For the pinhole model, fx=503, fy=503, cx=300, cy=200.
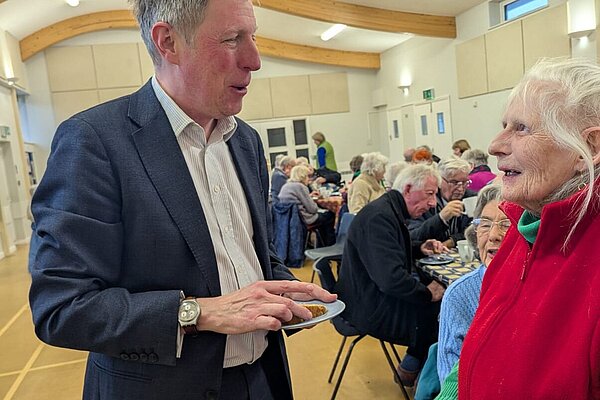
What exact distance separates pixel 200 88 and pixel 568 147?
716 millimetres

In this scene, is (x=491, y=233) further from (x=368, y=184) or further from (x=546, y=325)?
(x=368, y=184)

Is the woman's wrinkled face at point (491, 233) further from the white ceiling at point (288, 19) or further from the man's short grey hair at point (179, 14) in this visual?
the white ceiling at point (288, 19)

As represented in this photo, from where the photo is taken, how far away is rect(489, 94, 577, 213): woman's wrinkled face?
0.97 metres

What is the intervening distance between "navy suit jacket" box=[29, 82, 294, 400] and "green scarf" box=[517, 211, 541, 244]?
618 mm

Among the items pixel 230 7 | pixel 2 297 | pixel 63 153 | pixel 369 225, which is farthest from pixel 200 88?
pixel 2 297

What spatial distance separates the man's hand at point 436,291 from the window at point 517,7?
5487 millimetres

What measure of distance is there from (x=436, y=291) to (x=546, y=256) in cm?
195

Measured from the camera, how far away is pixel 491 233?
2.04 m

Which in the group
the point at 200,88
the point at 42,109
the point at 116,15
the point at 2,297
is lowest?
the point at 2,297

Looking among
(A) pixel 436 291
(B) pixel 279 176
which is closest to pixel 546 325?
(A) pixel 436 291

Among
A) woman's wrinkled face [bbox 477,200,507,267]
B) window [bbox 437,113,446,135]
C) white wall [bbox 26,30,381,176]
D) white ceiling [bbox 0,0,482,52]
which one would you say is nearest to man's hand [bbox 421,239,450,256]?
woman's wrinkled face [bbox 477,200,507,267]

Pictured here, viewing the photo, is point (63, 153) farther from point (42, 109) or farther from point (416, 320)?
point (42, 109)

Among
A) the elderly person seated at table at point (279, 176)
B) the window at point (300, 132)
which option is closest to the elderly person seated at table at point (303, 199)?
the elderly person seated at table at point (279, 176)

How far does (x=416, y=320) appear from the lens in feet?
9.09
